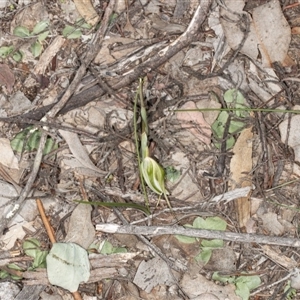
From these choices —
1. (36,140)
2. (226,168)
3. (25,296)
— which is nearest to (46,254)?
(25,296)

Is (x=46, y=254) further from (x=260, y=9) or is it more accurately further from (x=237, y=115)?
(x=260, y=9)

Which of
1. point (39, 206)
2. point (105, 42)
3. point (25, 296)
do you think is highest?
point (105, 42)

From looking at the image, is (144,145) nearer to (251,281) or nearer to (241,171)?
(241,171)

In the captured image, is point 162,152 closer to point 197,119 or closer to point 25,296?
point 197,119

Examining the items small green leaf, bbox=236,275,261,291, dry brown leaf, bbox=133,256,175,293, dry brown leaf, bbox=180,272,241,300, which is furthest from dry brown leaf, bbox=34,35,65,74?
small green leaf, bbox=236,275,261,291

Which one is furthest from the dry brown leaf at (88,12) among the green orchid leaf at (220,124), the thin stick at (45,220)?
the thin stick at (45,220)

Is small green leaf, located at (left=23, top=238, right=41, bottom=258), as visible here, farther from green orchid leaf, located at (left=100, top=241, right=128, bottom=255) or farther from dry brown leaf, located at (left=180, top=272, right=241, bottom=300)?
dry brown leaf, located at (left=180, top=272, right=241, bottom=300)

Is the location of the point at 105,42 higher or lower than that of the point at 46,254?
higher
